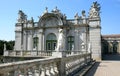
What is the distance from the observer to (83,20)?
106 feet

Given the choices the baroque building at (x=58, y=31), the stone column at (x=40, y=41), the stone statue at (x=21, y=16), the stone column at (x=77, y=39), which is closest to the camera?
the baroque building at (x=58, y=31)

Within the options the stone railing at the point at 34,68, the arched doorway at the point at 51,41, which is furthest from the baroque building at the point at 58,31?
the stone railing at the point at 34,68

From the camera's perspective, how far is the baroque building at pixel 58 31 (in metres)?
30.7

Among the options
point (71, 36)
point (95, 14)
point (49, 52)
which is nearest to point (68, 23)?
point (71, 36)

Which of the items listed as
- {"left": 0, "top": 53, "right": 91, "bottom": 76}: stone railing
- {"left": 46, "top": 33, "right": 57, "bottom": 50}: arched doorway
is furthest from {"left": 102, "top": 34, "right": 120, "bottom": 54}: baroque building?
{"left": 0, "top": 53, "right": 91, "bottom": 76}: stone railing

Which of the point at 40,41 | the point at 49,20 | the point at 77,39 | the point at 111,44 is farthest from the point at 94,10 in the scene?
the point at 111,44

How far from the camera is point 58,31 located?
3372 cm

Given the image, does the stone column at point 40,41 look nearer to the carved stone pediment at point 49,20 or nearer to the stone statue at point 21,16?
the carved stone pediment at point 49,20

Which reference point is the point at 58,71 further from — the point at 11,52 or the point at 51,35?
the point at 51,35

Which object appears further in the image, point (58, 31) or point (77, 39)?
point (58, 31)

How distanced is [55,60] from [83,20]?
83.7 feet

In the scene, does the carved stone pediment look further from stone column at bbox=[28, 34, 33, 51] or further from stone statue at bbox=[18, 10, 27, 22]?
stone statue at bbox=[18, 10, 27, 22]

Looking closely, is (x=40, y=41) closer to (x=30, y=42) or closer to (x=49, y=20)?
(x=30, y=42)

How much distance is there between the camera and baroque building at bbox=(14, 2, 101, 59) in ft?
101
